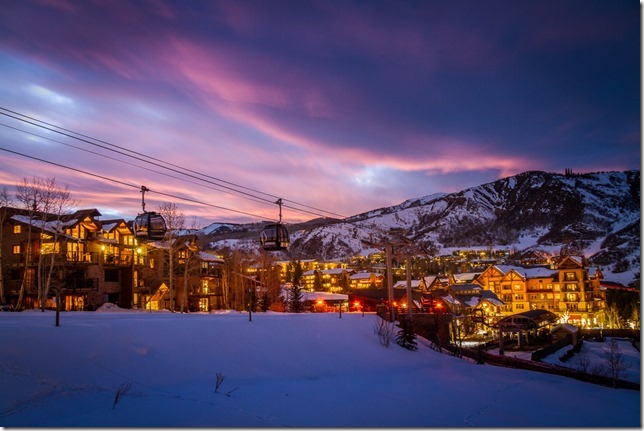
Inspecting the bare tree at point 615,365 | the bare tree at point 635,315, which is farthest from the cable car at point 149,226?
the bare tree at point 635,315

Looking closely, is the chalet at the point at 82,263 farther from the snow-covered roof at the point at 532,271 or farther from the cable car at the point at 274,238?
the snow-covered roof at the point at 532,271

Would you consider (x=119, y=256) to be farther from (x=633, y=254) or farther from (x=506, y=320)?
(x=633, y=254)

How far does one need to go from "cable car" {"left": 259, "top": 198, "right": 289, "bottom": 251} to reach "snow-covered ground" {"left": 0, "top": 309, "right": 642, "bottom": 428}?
3.90 meters

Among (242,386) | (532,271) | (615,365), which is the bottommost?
(615,365)

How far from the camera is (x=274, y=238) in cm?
1989

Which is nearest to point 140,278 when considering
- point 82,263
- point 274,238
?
point 82,263

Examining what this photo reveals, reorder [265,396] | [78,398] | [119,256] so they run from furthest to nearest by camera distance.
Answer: [119,256]
[265,396]
[78,398]

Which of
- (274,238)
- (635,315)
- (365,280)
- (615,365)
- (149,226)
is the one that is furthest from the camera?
(365,280)

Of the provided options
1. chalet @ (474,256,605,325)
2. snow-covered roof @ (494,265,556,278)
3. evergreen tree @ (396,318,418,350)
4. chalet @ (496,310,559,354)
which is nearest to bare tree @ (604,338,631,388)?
chalet @ (496,310,559,354)

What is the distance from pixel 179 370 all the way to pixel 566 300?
242 ft

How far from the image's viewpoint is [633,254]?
148000mm

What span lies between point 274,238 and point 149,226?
550 cm

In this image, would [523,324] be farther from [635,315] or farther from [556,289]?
[556,289]

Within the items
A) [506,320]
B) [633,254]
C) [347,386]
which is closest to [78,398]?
[347,386]
